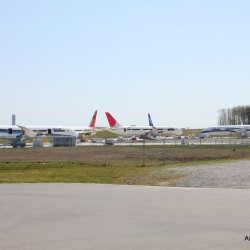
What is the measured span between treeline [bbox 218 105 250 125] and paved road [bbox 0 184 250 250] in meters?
148

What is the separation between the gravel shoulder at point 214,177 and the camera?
21250 mm

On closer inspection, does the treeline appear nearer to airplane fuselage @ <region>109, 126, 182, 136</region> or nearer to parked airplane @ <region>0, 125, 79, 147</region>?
airplane fuselage @ <region>109, 126, 182, 136</region>

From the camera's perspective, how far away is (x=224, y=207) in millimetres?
14000

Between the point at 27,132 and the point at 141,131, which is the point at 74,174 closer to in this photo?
the point at 27,132

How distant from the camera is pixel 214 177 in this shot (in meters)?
23.9

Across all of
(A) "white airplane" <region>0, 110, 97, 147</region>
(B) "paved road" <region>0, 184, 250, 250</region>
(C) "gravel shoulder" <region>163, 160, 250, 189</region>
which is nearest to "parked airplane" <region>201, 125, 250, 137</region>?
(A) "white airplane" <region>0, 110, 97, 147</region>

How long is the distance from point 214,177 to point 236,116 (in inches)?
5872

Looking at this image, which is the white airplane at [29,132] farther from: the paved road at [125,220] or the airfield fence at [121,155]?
A: the paved road at [125,220]

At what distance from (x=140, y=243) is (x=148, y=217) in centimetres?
310

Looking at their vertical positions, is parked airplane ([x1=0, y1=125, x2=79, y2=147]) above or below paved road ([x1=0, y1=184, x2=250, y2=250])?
above

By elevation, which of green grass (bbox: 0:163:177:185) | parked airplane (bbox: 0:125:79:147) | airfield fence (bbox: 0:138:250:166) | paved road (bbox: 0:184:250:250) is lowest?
green grass (bbox: 0:163:177:185)

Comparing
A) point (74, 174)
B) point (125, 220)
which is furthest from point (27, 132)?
point (125, 220)

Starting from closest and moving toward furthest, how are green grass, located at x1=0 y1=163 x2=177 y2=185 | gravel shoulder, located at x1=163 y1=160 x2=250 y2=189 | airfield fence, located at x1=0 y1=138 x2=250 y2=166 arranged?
gravel shoulder, located at x1=163 y1=160 x2=250 y2=189
green grass, located at x1=0 y1=163 x2=177 y2=185
airfield fence, located at x1=0 y1=138 x2=250 y2=166

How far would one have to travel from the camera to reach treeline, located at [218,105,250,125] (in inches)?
6403
